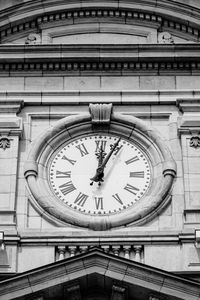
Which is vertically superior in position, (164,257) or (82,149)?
(82,149)

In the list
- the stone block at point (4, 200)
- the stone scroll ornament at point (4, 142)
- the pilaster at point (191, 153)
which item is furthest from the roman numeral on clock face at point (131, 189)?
the stone scroll ornament at point (4, 142)

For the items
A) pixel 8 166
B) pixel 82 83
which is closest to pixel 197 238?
pixel 8 166

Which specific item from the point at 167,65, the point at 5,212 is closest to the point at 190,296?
the point at 5,212

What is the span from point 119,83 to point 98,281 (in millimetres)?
5294

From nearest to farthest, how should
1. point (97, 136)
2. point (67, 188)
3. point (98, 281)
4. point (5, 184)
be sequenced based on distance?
point (98, 281)
point (5, 184)
point (67, 188)
point (97, 136)

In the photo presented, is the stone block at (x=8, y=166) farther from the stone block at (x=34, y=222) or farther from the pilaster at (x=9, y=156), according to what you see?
the stone block at (x=34, y=222)

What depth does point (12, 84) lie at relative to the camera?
27438 millimetres

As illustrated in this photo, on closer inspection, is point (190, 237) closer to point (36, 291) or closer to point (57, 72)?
point (36, 291)

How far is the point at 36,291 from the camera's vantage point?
23312 millimetres

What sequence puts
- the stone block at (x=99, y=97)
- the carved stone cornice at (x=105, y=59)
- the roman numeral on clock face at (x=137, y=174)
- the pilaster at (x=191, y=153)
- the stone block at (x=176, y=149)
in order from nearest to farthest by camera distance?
the pilaster at (x=191, y=153) → the roman numeral on clock face at (x=137, y=174) → the stone block at (x=176, y=149) → the stone block at (x=99, y=97) → the carved stone cornice at (x=105, y=59)

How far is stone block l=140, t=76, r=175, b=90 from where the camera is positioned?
89.8ft

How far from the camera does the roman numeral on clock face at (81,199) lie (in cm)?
2572

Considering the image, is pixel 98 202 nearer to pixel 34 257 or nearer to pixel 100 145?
pixel 100 145

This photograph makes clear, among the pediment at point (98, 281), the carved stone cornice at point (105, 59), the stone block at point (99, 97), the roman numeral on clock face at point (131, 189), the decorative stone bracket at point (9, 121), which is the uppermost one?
the carved stone cornice at point (105, 59)
